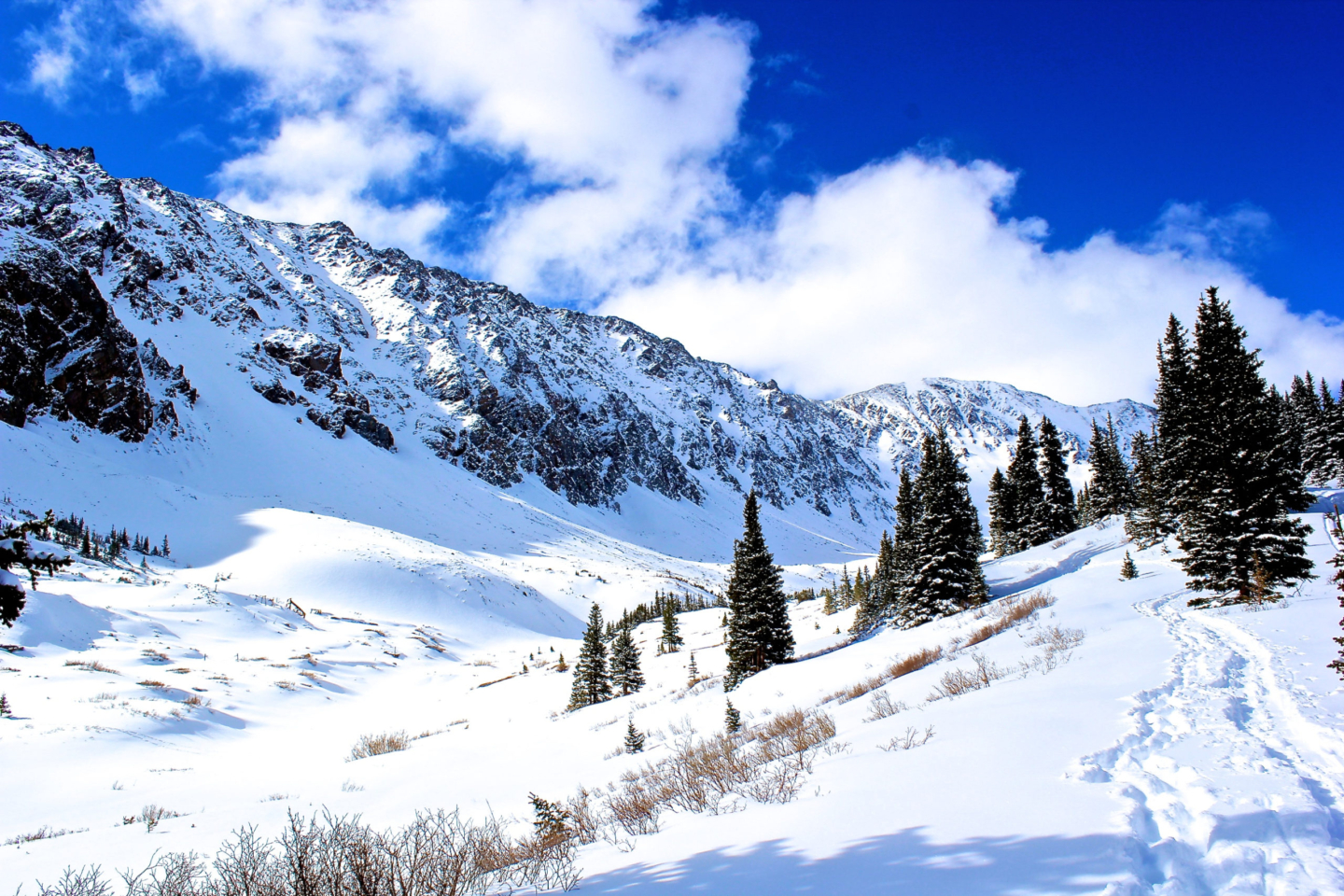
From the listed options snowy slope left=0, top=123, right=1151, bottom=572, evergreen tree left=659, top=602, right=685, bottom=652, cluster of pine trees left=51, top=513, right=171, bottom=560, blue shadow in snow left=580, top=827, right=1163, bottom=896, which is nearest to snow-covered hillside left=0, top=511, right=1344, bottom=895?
blue shadow in snow left=580, top=827, right=1163, bottom=896

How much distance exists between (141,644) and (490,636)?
1236 inches

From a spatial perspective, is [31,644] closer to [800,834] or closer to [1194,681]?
[800,834]

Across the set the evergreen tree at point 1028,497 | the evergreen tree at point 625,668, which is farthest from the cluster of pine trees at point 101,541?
the evergreen tree at point 1028,497

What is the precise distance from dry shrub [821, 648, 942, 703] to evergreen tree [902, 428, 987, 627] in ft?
40.5

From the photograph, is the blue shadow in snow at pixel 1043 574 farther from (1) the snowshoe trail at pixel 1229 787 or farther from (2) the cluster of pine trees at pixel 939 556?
(1) the snowshoe trail at pixel 1229 787

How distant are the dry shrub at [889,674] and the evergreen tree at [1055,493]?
125 feet

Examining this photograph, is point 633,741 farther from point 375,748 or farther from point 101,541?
point 101,541

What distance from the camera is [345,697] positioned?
27969 millimetres

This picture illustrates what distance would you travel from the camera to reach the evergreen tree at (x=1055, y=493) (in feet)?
152

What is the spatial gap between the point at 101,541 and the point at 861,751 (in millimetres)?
72722

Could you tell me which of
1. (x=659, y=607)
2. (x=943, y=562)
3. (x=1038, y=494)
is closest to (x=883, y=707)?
(x=943, y=562)

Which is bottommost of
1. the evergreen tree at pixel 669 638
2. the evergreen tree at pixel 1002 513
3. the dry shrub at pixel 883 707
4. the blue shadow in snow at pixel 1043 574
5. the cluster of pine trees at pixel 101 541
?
the evergreen tree at pixel 669 638

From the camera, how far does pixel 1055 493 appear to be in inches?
1841

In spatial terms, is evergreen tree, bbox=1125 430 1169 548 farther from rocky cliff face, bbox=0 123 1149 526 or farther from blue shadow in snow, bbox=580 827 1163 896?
rocky cliff face, bbox=0 123 1149 526
